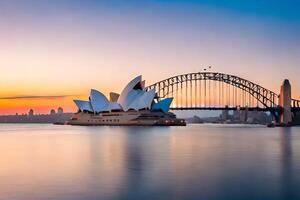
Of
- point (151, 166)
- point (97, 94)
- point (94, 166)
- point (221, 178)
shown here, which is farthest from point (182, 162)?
point (97, 94)

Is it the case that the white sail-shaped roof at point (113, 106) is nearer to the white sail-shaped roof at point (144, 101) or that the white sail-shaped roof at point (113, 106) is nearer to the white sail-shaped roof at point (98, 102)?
the white sail-shaped roof at point (98, 102)

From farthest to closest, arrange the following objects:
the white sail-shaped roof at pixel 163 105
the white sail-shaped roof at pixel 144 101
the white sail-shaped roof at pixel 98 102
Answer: the white sail-shaped roof at pixel 98 102, the white sail-shaped roof at pixel 163 105, the white sail-shaped roof at pixel 144 101

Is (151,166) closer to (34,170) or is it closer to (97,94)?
(34,170)

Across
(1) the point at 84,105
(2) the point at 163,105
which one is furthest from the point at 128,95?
(1) the point at 84,105

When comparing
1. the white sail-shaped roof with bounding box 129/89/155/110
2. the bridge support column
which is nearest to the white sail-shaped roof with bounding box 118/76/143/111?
the white sail-shaped roof with bounding box 129/89/155/110

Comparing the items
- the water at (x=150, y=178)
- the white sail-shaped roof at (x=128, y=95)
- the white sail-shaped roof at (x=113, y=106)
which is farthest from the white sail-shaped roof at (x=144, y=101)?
the water at (x=150, y=178)

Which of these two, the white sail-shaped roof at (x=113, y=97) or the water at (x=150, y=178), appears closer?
the water at (x=150, y=178)

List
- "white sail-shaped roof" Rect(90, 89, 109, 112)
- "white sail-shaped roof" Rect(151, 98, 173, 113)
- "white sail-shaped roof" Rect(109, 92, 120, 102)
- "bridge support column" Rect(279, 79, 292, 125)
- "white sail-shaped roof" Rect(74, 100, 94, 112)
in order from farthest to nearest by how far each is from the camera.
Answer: "white sail-shaped roof" Rect(74, 100, 94, 112)
"white sail-shaped roof" Rect(109, 92, 120, 102)
"white sail-shaped roof" Rect(90, 89, 109, 112)
"white sail-shaped roof" Rect(151, 98, 173, 113)
"bridge support column" Rect(279, 79, 292, 125)

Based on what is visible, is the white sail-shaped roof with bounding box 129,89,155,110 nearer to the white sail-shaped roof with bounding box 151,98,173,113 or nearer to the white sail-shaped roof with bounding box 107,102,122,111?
the white sail-shaped roof with bounding box 151,98,173,113
